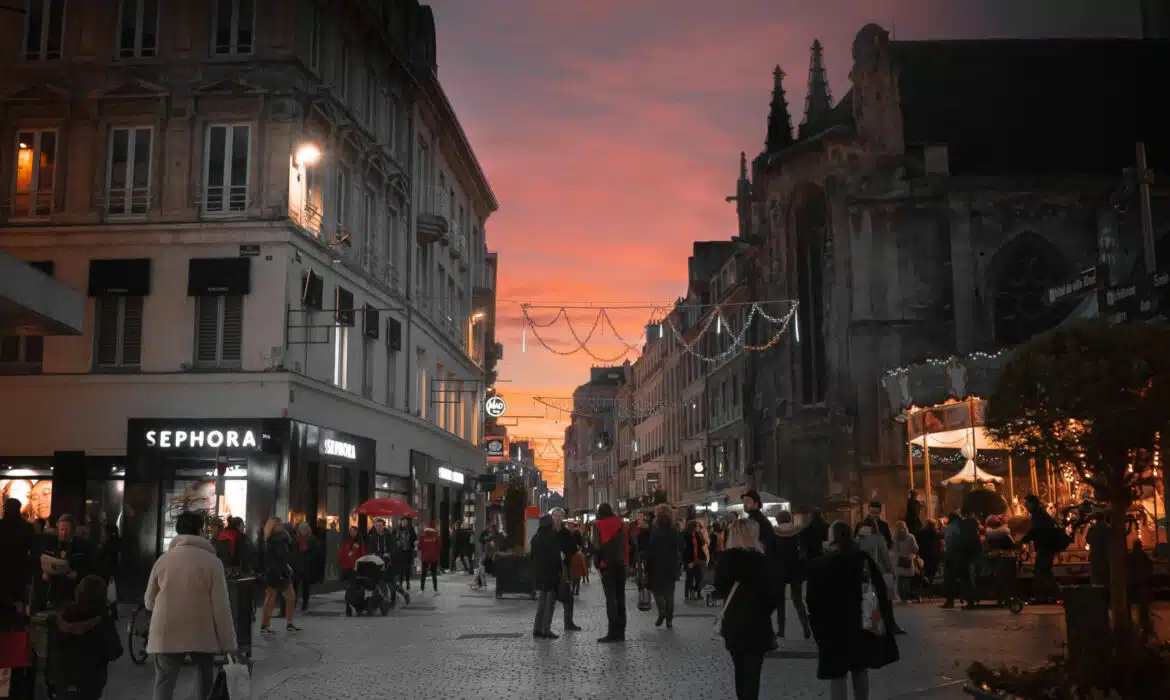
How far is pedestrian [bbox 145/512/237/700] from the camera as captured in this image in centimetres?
828

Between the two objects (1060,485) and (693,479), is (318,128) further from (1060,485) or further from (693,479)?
(693,479)

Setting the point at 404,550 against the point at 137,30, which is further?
the point at 137,30

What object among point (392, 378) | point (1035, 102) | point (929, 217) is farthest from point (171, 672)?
point (1035, 102)

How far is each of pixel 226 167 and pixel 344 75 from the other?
573 centimetres

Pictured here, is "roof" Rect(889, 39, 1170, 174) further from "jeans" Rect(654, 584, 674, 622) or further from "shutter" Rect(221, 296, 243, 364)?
"jeans" Rect(654, 584, 674, 622)

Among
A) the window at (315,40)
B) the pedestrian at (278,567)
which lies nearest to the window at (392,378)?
the window at (315,40)

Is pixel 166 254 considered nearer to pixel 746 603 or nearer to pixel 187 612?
pixel 187 612

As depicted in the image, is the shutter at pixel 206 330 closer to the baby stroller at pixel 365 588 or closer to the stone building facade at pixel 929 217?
the baby stroller at pixel 365 588

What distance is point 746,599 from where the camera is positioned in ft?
30.0

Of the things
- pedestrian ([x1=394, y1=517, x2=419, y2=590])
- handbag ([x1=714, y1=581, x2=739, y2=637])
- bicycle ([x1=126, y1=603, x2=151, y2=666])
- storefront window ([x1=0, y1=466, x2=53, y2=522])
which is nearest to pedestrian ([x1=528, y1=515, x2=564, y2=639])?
bicycle ([x1=126, y1=603, x2=151, y2=666])

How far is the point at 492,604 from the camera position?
26203 mm

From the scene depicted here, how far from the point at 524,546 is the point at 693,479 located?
130 ft

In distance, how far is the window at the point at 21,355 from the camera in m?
27.1

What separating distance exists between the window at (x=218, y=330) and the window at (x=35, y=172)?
170 inches
